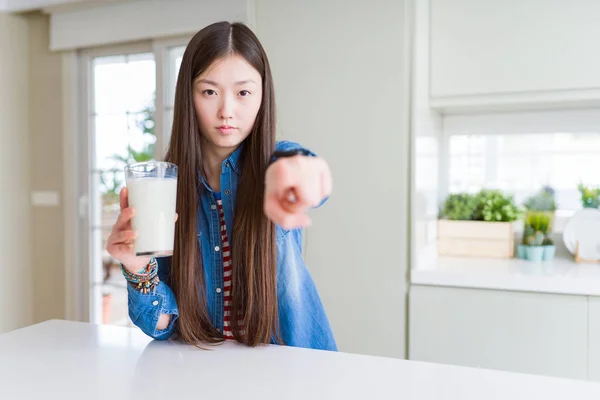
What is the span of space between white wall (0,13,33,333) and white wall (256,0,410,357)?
1.93m

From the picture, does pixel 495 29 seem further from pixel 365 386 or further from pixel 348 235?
pixel 365 386

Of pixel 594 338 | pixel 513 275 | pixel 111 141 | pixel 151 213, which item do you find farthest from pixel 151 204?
pixel 111 141

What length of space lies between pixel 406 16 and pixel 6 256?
2.66 metres

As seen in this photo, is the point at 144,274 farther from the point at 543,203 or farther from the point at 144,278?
the point at 543,203

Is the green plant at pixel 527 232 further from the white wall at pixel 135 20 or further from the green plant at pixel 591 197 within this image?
the white wall at pixel 135 20

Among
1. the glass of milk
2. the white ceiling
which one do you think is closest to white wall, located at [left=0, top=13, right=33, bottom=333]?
the white ceiling

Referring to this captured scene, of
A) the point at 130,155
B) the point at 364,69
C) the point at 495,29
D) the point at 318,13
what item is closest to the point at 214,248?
the point at 364,69

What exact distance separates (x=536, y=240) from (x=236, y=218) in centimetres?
172

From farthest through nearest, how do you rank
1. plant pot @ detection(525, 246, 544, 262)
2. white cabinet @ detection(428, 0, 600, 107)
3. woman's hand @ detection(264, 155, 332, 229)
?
plant pot @ detection(525, 246, 544, 262) < white cabinet @ detection(428, 0, 600, 107) < woman's hand @ detection(264, 155, 332, 229)

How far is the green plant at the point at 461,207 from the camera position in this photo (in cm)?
261

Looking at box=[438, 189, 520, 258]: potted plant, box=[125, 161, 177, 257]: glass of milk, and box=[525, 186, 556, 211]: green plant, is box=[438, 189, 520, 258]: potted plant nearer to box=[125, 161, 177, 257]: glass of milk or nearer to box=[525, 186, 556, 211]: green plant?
box=[525, 186, 556, 211]: green plant

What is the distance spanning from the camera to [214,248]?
1258 millimetres

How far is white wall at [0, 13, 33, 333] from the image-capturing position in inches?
131

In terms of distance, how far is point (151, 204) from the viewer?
1019mm
